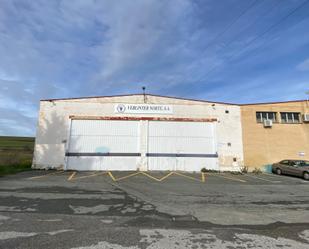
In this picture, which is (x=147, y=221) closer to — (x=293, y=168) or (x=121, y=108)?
(x=121, y=108)

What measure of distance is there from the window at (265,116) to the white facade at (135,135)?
8.81 ft

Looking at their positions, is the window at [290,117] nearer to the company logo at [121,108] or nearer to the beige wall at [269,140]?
the beige wall at [269,140]

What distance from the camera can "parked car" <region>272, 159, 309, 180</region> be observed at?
16500 millimetres

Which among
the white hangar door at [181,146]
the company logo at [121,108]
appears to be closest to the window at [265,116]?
the white hangar door at [181,146]

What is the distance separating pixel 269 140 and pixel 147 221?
18.5 meters

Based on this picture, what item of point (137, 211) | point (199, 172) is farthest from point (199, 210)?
point (199, 172)

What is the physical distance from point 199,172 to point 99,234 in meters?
14.4

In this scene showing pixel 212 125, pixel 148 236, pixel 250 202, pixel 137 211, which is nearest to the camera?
pixel 148 236

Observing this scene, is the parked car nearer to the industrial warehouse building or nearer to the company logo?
the industrial warehouse building

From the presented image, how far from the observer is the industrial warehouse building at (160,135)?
17.7 m

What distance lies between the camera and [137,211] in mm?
5938

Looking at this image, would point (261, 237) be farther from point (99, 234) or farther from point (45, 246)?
point (45, 246)

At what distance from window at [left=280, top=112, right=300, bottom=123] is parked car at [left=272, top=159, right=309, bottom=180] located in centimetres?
435

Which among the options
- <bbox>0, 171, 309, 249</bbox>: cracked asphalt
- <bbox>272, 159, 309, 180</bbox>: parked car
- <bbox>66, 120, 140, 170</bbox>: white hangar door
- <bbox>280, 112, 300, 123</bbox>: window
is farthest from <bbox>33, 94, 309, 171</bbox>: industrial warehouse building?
<bbox>0, 171, 309, 249</bbox>: cracked asphalt
